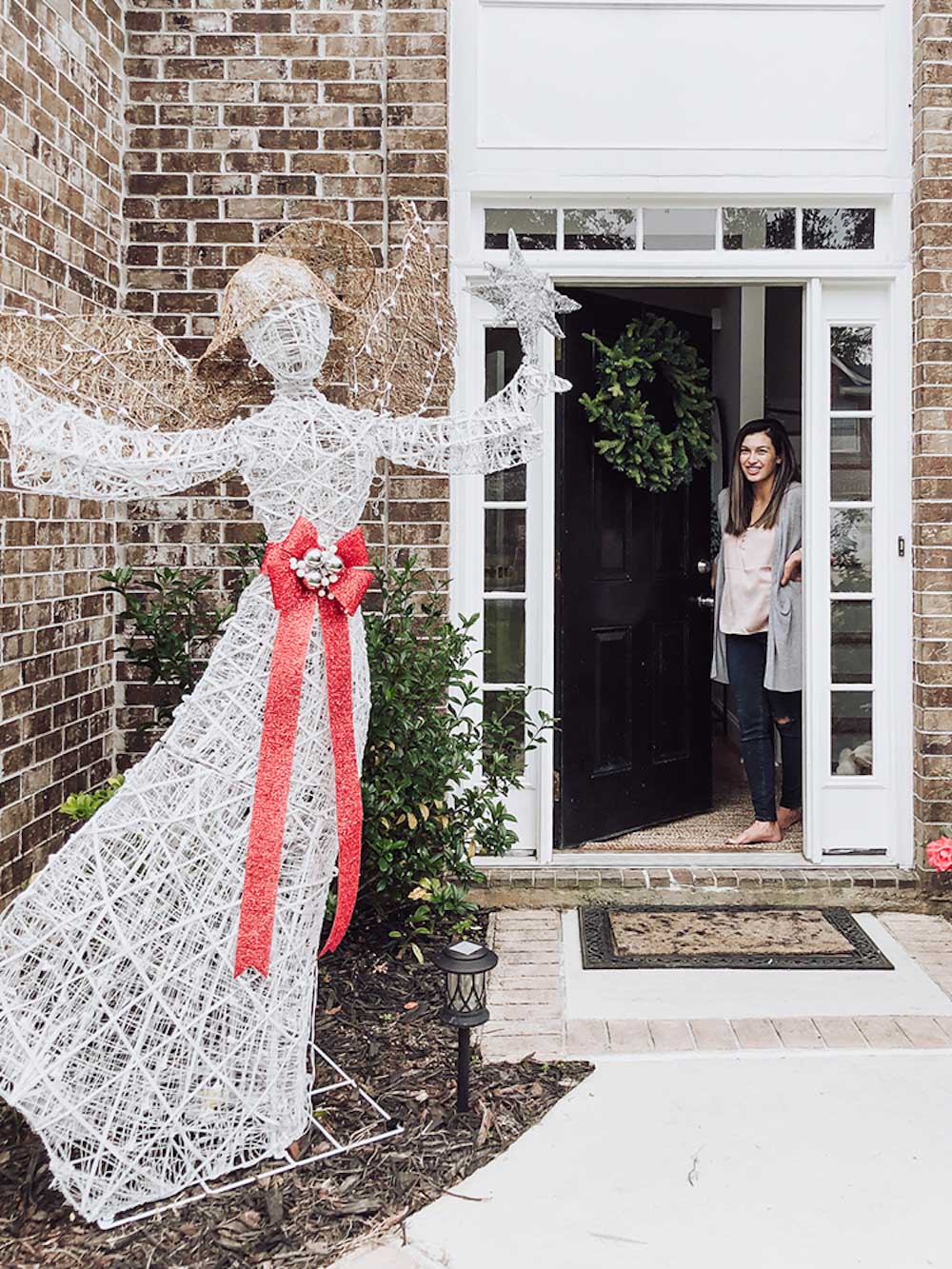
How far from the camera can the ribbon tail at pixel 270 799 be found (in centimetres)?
237

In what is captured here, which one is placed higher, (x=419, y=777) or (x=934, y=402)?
(x=934, y=402)

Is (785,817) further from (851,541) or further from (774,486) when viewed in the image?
(774,486)

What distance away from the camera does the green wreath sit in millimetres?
4832

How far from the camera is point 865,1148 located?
103 inches

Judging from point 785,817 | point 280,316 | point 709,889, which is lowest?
point 709,889

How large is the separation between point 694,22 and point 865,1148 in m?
3.81

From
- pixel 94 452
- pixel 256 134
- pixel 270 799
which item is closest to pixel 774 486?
pixel 256 134

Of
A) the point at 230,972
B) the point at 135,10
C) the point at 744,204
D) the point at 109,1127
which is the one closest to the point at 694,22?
the point at 744,204

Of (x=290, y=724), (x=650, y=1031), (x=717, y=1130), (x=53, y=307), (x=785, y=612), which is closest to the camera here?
(x=290, y=724)

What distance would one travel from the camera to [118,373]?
2627mm

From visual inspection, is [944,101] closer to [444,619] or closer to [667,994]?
[444,619]

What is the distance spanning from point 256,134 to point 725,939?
130 inches

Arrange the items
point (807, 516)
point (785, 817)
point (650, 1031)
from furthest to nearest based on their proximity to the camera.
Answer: point (785, 817) < point (807, 516) < point (650, 1031)

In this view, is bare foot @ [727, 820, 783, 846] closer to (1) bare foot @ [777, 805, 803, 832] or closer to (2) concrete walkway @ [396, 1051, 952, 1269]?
(1) bare foot @ [777, 805, 803, 832]
